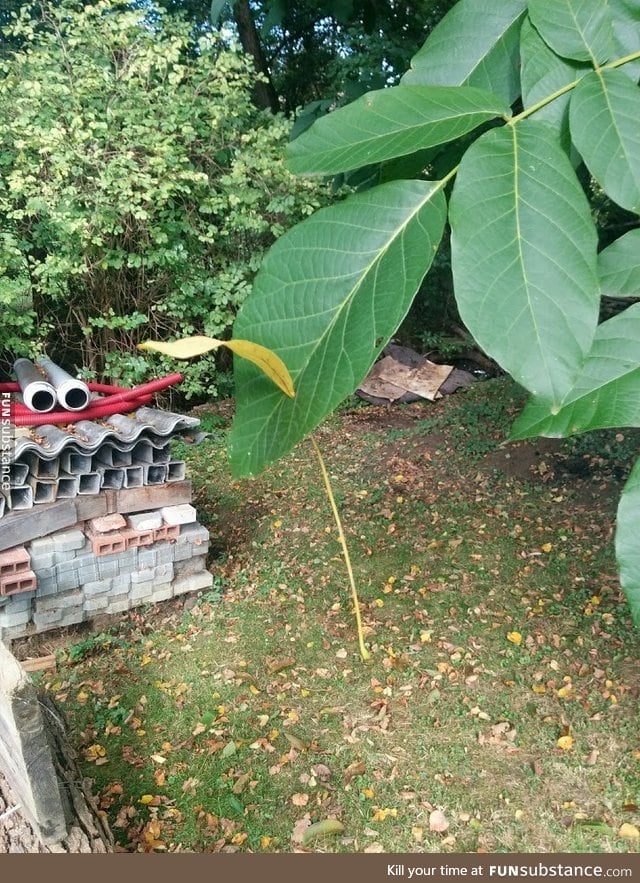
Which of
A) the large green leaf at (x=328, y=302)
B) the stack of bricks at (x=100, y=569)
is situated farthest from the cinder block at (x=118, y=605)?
the large green leaf at (x=328, y=302)

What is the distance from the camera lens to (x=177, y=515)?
13.6 ft

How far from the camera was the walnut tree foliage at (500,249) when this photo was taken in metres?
0.51

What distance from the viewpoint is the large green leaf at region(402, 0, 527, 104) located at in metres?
0.74

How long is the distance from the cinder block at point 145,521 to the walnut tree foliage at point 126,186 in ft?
9.39

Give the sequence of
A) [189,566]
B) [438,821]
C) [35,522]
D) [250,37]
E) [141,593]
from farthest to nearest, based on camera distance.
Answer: [250,37]
[189,566]
[141,593]
[35,522]
[438,821]

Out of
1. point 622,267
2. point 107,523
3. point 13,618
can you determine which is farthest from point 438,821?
point 622,267

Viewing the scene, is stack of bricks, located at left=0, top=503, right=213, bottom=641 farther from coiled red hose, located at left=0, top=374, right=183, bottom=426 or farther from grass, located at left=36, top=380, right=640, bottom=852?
coiled red hose, located at left=0, top=374, right=183, bottom=426

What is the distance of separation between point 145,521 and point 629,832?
9.68 feet

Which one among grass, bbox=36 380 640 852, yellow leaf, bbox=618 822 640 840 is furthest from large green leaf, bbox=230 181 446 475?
yellow leaf, bbox=618 822 640 840

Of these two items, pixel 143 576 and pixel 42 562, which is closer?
pixel 42 562

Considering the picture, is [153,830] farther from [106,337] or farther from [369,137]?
[106,337]

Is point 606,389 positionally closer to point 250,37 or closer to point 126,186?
point 126,186

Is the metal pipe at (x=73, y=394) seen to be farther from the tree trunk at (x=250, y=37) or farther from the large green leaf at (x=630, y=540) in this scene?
the tree trunk at (x=250, y=37)

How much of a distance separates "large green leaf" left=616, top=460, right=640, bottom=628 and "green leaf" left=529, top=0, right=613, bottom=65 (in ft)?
1.39
